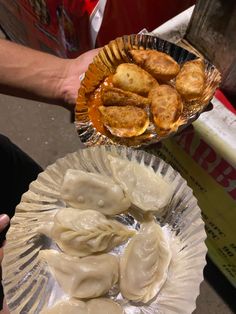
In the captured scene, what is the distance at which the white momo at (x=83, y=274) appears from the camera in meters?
0.70

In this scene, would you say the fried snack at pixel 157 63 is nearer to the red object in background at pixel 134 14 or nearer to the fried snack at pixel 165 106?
the fried snack at pixel 165 106

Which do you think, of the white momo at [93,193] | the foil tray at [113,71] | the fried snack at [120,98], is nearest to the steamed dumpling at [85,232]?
the white momo at [93,193]

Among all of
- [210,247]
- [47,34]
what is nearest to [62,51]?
[47,34]

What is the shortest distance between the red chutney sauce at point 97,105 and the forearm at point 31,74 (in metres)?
0.14

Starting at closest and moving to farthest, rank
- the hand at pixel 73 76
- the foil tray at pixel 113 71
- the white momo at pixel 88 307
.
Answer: the white momo at pixel 88 307 < the foil tray at pixel 113 71 < the hand at pixel 73 76

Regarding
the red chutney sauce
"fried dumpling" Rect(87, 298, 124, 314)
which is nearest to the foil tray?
the red chutney sauce

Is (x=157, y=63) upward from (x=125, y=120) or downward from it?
upward

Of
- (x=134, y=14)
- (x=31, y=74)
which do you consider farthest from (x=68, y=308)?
(x=134, y=14)

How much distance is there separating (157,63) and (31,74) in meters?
0.37

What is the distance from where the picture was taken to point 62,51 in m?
1.49

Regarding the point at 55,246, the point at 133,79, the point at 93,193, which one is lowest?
the point at 55,246

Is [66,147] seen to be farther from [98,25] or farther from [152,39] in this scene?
[152,39]

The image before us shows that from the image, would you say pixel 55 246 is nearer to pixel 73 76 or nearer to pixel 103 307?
pixel 103 307

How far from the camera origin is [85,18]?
119 centimetres
